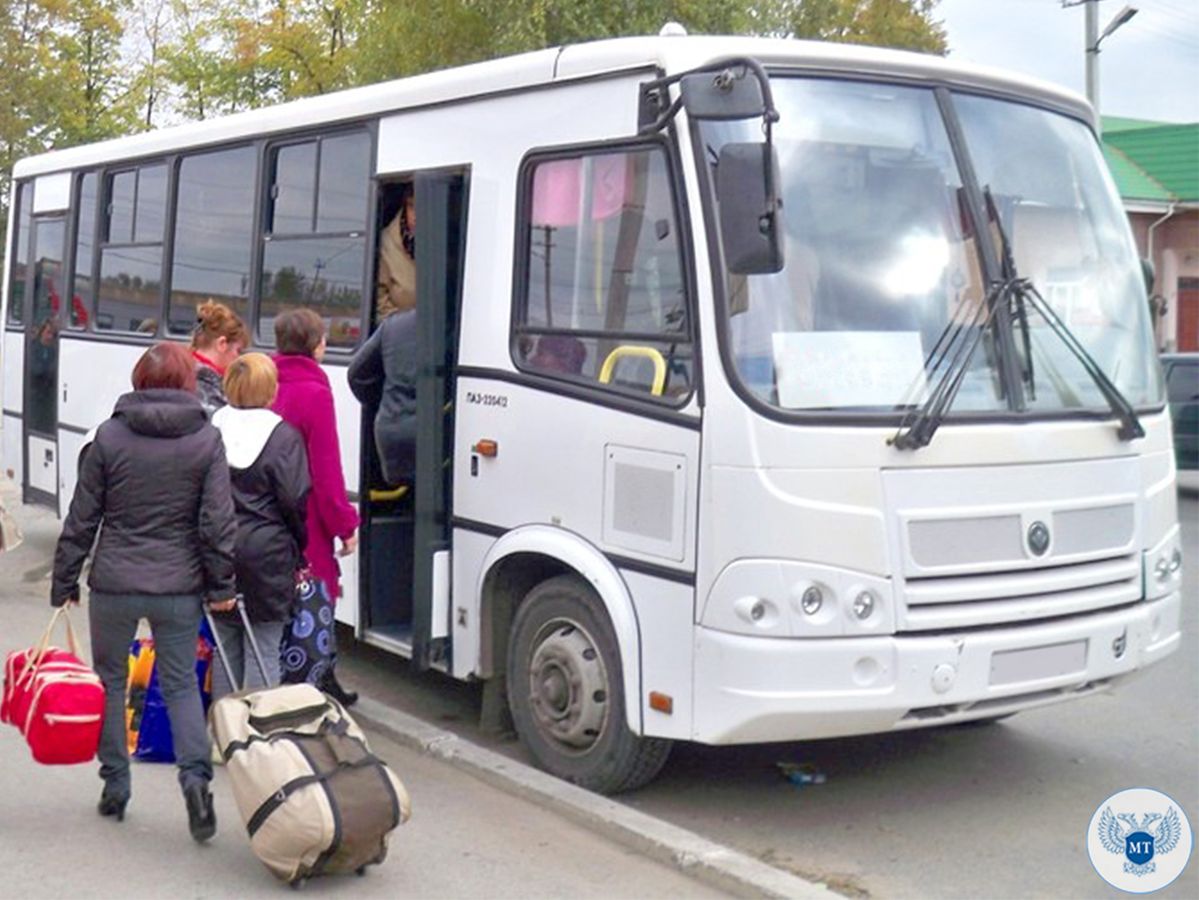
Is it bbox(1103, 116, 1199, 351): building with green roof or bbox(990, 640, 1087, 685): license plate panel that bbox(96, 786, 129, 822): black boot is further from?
bbox(1103, 116, 1199, 351): building with green roof

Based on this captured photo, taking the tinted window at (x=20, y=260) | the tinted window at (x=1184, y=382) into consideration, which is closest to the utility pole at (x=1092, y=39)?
the tinted window at (x=1184, y=382)

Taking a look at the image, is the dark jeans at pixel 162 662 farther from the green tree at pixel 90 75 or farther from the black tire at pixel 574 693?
the green tree at pixel 90 75

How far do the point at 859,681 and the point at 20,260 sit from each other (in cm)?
1021

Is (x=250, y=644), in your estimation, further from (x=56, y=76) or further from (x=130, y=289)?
(x=56, y=76)

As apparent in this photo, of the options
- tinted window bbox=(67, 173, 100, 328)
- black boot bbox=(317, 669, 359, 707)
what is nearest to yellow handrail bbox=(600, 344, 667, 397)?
black boot bbox=(317, 669, 359, 707)

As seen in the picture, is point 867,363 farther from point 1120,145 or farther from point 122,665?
point 1120,145

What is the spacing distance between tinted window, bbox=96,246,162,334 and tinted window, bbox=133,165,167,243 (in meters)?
Answer: 0.10

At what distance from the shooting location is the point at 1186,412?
60.0ft

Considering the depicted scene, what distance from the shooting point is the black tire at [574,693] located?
6355 millimetres

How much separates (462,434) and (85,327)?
5735mm

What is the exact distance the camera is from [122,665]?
5.97m

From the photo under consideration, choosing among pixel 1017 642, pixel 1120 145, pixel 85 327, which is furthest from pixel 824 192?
pixel 1120 145

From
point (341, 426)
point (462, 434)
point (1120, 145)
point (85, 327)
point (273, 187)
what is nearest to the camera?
point (462, 434)

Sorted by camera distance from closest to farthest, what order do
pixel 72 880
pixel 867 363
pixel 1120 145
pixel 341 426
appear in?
pixel 72 880 → pixel 867 363 → pixel 341 426 → pixel 1120 145
